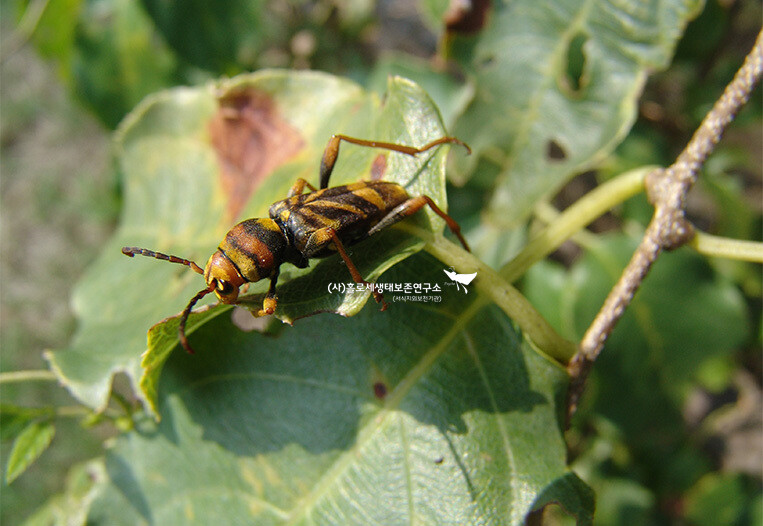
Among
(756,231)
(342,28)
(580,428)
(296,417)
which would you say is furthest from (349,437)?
(342,28)

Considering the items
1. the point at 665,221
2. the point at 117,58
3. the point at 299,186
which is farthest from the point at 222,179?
the point at 665,221

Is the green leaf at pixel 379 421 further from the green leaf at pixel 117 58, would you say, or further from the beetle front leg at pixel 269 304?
the green leaf at pixel 117 58

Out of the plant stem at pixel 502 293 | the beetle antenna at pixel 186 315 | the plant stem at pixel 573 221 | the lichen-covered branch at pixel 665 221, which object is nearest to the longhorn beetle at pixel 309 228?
the beetle antenna at pixel 186 315

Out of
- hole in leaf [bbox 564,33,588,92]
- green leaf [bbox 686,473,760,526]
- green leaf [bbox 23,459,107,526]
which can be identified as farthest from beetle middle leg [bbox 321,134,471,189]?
green leaf [bbox 686,473,760,526]

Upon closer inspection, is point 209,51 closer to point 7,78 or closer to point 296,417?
point 296,417

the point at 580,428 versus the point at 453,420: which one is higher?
the point at 453,420
